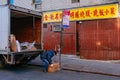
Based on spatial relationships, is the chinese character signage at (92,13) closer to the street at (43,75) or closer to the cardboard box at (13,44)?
the street at (43,75)

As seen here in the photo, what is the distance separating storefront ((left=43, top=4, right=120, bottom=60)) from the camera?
17.0 meters

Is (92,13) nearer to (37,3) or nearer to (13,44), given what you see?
(37,3)

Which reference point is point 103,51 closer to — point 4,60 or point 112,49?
point 112,49

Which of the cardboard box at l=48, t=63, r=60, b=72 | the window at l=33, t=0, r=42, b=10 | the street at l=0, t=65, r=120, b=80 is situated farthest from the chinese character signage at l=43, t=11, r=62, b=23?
the street at l=0, t=65, r=120, b=80

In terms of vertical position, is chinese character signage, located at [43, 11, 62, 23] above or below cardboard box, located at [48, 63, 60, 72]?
above

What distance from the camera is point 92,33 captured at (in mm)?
17844

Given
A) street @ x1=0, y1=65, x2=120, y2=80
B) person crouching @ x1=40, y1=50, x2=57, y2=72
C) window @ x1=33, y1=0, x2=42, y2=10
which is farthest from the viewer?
window @ x1=33, y1=0, x2=42, y2=10

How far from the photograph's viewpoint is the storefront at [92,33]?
55.6 ft

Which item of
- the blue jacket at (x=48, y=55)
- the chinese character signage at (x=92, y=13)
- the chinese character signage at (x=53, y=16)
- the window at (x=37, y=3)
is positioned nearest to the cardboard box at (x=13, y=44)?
the blue jacket at (x=48, y=55)

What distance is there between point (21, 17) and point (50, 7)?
16.7 ft

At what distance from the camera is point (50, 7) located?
67.2 feet

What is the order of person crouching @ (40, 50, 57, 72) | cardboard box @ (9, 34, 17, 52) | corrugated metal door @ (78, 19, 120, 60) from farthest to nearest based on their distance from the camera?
corrugated metal door @ (78, 19, 120, 60) → person crouching @ (40, 50, 57, 72) → cardboard box @ (9, 34, 17, 52)

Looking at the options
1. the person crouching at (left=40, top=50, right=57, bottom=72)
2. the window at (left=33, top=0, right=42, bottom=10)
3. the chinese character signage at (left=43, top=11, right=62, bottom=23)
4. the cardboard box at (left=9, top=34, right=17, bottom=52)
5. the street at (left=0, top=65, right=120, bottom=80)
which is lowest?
the street at (left=0, top=65, right=120, bottom=80)

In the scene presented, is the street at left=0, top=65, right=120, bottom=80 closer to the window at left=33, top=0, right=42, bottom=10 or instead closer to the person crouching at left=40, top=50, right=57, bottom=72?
the person crouching at left=40, top=50, right=57, bottom=72
